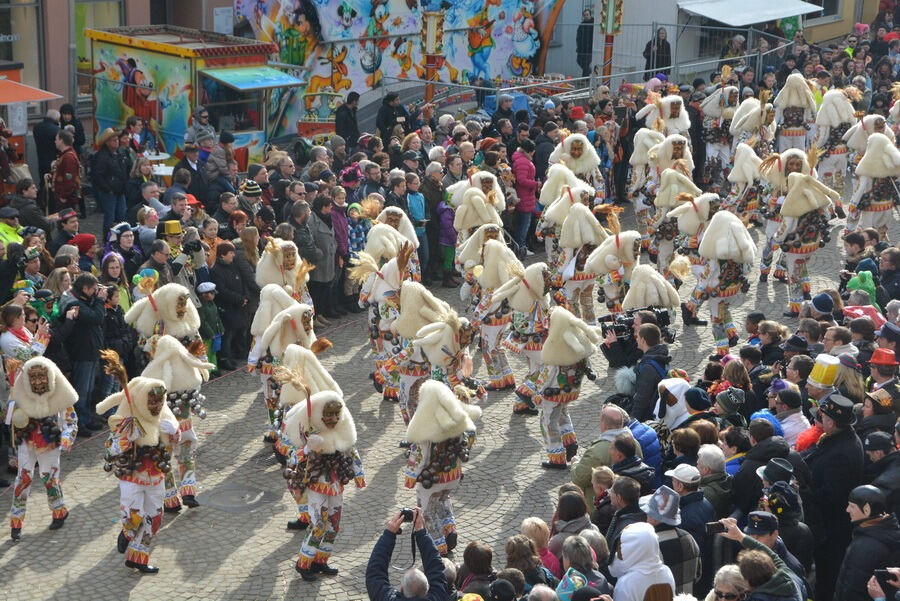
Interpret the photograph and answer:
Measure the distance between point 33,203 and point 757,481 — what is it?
387 inches

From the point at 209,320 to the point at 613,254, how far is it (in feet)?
15.9

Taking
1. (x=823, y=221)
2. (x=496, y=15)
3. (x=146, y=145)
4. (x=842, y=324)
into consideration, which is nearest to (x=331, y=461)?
(x=842, y=324)

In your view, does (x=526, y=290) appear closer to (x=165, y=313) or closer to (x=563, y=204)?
(x=563, y=204)

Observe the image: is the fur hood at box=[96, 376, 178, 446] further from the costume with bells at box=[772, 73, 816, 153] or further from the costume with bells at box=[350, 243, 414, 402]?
the costume with bells at box=[772, 73, 816, 153]

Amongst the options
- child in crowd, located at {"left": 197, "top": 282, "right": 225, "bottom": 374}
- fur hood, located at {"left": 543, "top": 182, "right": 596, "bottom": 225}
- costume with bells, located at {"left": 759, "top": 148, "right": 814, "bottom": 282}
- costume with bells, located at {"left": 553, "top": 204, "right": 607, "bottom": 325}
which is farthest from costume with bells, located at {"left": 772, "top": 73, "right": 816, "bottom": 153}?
child in crowd, located at {"left": 197, "top": 282, "right": 225, "bottom": 374}

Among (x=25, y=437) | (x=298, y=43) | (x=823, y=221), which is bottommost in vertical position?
(x=25, y=437)

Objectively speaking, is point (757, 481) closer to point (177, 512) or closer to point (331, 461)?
point (331, 461)

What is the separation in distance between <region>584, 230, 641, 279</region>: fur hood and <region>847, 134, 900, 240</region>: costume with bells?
4677 mm

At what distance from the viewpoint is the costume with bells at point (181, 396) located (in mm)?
11188

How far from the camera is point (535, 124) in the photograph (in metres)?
20.8

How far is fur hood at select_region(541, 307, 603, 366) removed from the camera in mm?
11859

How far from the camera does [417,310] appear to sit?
1238 centimetres

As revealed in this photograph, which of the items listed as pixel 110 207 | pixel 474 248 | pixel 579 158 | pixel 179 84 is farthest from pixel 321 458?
pixel 179 84

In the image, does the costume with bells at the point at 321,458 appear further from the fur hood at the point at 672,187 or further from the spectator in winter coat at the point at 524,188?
the spectator in winter coat at the point at 524,188
